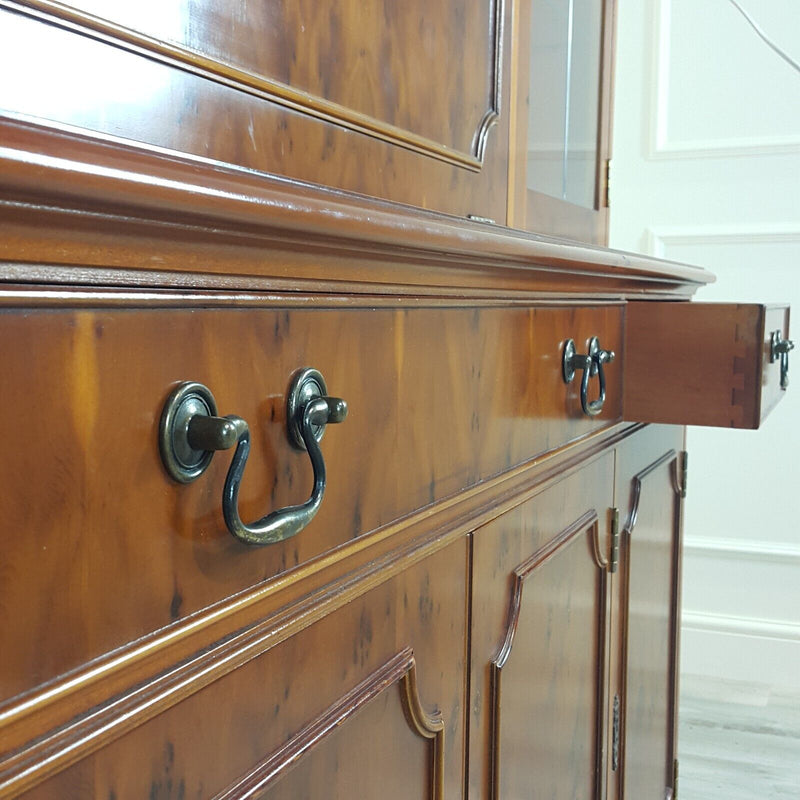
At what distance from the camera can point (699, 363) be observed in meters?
0.79

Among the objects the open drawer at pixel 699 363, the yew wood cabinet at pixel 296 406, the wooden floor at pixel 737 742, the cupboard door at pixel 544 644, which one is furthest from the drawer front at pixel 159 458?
the wooden floor at pixel 737 742

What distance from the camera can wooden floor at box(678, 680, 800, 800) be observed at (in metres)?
1.56

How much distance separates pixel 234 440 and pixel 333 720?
0.55ft

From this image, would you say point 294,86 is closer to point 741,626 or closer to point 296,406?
point 296,406

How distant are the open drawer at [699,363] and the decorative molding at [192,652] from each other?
34 cm

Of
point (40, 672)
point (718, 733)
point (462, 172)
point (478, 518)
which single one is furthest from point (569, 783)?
point (718, 733)

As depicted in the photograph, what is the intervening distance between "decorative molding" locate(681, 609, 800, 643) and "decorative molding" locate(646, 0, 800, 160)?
3.04ft

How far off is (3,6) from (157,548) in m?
0.18

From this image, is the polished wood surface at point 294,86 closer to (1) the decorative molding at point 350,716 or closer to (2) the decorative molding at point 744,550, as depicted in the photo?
(1) the decorative molding at point 350,716

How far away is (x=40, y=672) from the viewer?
0.86 feet

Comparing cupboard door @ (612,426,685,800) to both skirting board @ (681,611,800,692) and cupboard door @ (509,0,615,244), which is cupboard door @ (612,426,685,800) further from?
skirting board @ (681,611,800,692)

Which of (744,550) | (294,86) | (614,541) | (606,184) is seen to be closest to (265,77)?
(294,86)

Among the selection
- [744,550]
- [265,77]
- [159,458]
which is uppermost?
[265,77]

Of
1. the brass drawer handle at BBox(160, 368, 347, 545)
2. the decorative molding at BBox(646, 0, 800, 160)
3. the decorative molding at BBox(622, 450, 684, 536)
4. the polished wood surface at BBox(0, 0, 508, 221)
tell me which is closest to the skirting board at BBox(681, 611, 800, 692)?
the decorative molding at BBox(646, 0, 800, 160)
